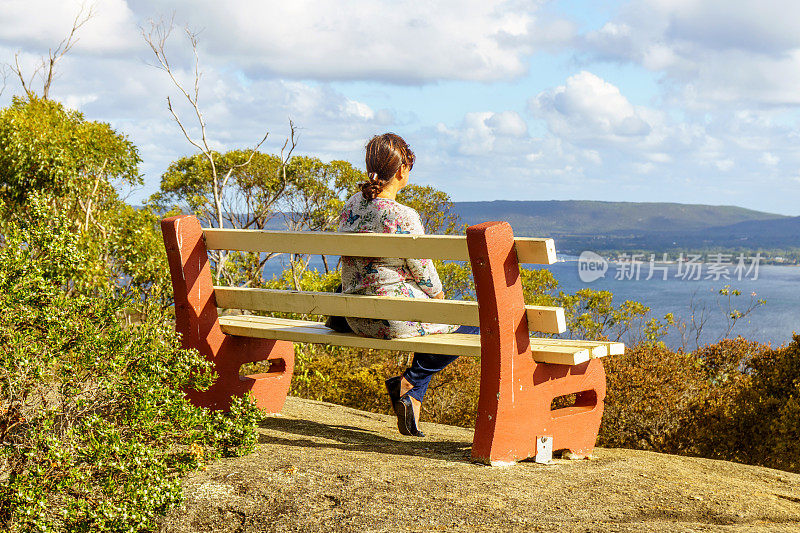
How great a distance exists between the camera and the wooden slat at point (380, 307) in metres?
3.57

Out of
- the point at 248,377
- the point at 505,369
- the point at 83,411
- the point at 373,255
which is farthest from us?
the point at 248,377

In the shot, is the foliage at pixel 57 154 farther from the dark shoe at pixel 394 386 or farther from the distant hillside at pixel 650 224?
the distant hillside at pixel 650 224

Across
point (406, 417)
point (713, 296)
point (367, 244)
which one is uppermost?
point (367, 244)

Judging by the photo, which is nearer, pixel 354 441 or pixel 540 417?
pixel 540 417

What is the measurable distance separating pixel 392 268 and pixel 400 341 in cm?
42

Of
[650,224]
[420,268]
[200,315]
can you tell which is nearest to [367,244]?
[420,268]

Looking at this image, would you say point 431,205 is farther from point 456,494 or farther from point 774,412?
point 456,494

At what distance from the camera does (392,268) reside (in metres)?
4.06

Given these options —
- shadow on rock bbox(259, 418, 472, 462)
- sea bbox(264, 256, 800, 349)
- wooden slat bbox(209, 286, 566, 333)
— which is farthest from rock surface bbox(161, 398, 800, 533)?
sea bbox(264, 256, 800, 349)

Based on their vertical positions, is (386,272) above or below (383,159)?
below

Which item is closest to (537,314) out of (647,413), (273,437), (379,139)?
(379,139)

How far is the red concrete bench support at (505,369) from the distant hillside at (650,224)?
5800 centimetres

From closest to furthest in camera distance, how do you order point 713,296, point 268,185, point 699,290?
point 268,185
point 699,290
point 713,296

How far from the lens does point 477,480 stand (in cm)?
340
